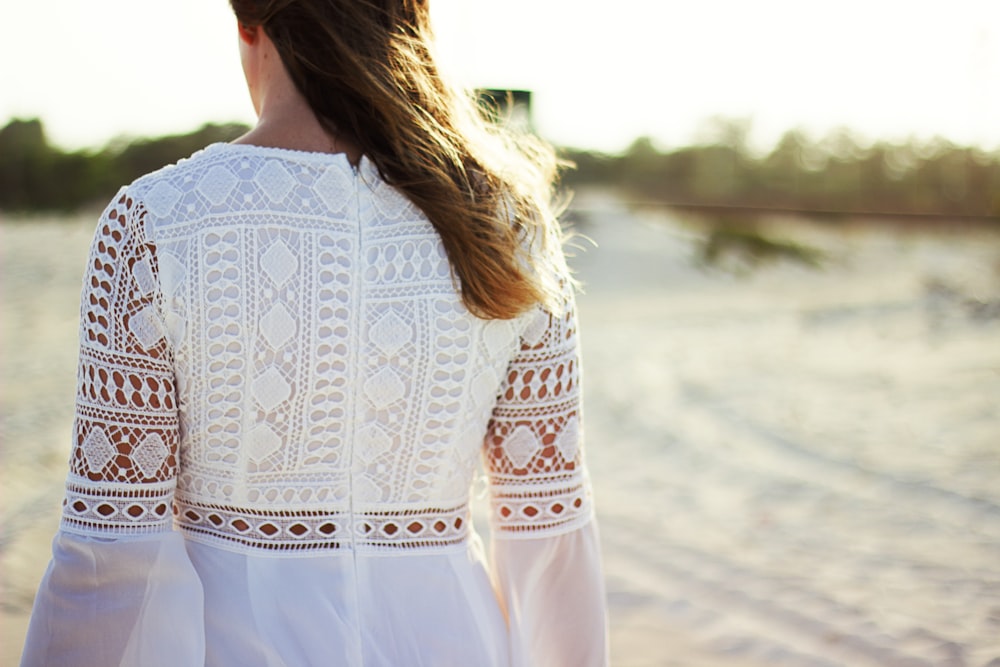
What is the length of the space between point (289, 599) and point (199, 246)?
0.48 meters

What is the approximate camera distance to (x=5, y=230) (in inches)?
606

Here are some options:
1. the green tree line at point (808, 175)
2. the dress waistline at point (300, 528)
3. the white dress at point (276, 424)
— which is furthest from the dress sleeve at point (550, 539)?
the green tree line at point (808, 175)

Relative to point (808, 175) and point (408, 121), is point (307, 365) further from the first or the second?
point (808, 175)

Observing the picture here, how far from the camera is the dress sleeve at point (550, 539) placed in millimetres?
1417

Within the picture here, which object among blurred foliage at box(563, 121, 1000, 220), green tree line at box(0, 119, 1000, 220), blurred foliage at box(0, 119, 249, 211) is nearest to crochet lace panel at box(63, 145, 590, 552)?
blurred foliage at box(0, 119, 249, 211)

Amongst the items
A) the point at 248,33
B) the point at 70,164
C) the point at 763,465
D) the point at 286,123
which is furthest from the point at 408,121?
the point at 70,164

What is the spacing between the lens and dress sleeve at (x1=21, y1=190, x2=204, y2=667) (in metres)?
1.15

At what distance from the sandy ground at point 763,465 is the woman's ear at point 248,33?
2.93 m

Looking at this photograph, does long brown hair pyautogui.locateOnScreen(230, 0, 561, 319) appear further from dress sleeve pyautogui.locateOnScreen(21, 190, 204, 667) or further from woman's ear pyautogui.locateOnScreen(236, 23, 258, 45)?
dress sleeve pyautogui.locateOnScreen(21, 190, 204, 667)

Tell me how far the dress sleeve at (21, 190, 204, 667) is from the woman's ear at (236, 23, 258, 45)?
30cm

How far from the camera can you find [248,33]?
4.24 ft

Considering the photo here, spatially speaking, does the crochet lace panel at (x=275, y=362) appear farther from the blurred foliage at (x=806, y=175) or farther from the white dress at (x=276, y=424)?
the blurred foliage at (x=806, y=175)

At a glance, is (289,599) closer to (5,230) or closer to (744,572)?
(744,572)

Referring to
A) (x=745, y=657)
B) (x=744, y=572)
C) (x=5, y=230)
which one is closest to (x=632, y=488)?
(x=744, y=572)
